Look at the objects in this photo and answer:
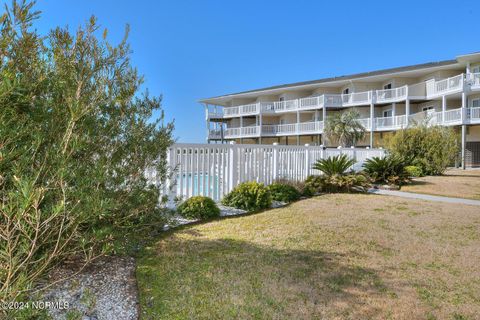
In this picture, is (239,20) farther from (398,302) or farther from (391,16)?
(398,302)

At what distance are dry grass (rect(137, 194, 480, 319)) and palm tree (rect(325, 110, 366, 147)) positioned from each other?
19562 mm

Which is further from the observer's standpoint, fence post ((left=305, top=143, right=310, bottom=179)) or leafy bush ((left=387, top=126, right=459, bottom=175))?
leafy bush ((left=387, top=126, right=459, bottom=175))

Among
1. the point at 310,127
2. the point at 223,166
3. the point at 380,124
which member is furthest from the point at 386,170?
Answer: the point at 310,127

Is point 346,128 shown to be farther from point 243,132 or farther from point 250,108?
point 243,132

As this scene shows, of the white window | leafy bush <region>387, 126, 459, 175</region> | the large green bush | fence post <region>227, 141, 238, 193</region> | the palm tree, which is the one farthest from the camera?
the palm tree

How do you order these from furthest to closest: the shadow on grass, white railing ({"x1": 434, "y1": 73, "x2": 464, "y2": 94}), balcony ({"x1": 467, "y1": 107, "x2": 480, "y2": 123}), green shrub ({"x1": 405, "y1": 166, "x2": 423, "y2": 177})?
1. white railing ({"x1": 434, "y1": 73, "x2": 464, "y2": 94})
2. balcony ({"x1": 467, "y1": 107, "x2": 480, "y2": 123})
3. green shrub ({"x1": 405, "y1": 166, "x2": 423, "y2": 177})
4. the shadow on grass

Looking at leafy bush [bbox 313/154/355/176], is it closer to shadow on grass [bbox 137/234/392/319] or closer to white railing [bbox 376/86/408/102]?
shadow on grass [bbox 137/234/392/319]

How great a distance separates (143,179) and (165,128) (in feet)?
2.82

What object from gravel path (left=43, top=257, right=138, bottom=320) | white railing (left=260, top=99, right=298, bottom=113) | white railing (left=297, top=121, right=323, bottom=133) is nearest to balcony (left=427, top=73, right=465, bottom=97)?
white railing (left=297, top=121, right=323, bottom=133)

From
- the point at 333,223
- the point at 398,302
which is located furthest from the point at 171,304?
the point at 333,223

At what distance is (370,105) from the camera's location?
29078mm

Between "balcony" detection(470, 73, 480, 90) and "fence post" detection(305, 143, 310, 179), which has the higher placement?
"balcony" detection(470, 73, 480, 90)

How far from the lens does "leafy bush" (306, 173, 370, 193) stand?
1102cm

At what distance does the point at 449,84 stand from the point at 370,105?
661 cm
